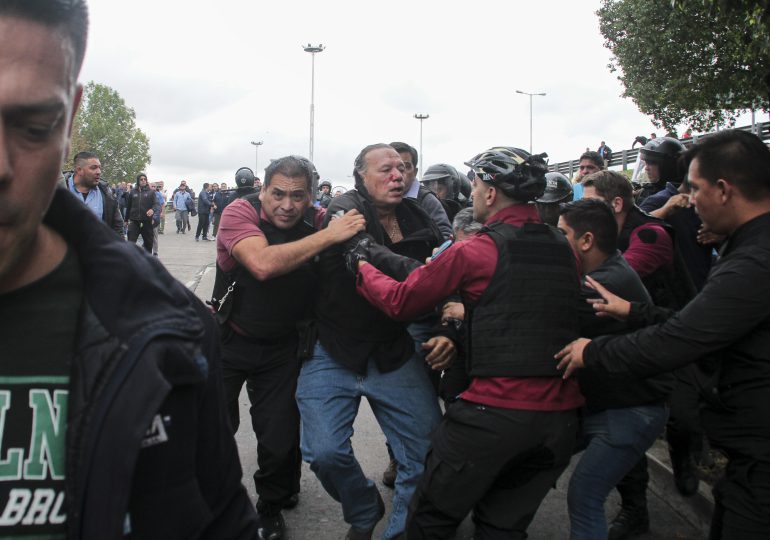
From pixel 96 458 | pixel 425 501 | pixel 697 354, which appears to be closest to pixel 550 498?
pixel 425 501

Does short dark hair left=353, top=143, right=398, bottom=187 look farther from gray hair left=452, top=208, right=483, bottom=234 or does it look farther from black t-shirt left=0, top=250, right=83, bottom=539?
black t-shirt left=0, top=250, right=83, bottom=539

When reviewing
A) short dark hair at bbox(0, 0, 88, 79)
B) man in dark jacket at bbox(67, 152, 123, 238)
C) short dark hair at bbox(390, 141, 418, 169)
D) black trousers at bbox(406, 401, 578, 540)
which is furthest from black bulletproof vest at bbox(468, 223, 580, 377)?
man in dark jacket at bbox(67, 152, 123, 238)

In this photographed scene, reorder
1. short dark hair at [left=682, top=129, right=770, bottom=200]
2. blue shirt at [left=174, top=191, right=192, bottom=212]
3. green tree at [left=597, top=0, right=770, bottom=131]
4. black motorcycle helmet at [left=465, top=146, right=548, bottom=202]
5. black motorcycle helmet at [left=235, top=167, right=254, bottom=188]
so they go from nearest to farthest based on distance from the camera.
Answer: short dark hair at [left=682, top=129, right=770, bottom=200] → black motorcycle helmet at [left=465, top=146, right=548, bottom=202] → black motorcycle helmet at [left=235, top=167, right=254, bottom=188] → green tree at [left=597, top=0, right=770, bottom=131] → blue shirt at [left=174, top=191, right=192, bottom=212]

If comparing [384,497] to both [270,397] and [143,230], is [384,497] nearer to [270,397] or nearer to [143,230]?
[270,397]

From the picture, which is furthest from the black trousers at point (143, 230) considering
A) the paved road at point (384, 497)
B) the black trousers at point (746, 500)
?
the black trousers at point (746, 500)

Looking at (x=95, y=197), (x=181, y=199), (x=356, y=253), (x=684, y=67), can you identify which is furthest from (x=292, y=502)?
(x=181, y=199)

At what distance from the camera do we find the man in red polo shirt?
2.70 m

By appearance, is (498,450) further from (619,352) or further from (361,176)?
(361,176)

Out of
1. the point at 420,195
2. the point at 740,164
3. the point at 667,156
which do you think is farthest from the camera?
the point at 420,195

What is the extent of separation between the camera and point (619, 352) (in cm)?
268

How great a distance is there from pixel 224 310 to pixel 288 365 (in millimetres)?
453

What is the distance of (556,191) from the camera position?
4.62 m

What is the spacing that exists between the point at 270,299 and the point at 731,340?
84.2 inches

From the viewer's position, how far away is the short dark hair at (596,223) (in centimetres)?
334
